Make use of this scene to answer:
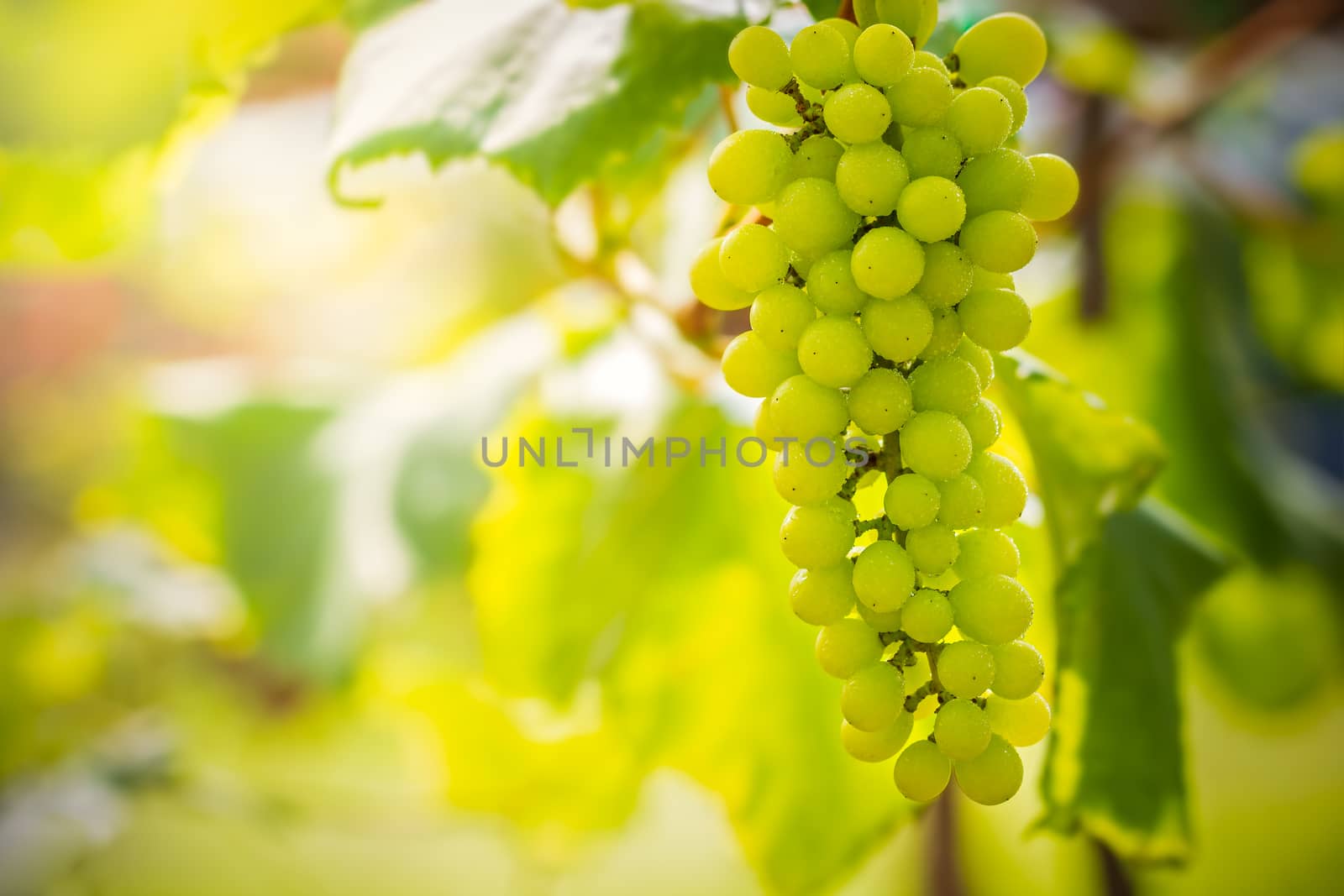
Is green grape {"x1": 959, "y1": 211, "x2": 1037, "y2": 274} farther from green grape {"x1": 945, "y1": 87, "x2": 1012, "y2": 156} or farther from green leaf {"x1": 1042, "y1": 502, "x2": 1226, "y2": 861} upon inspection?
green leaf {"x1": 1042, "y1": 502, "x2": 1226, "y2": 861}

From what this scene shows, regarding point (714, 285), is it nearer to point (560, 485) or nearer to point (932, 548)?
point (932, 548)

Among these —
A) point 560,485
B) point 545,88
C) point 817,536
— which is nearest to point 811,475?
point 817,536

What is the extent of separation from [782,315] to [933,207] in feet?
0.11

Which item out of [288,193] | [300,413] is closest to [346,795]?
[300,413]

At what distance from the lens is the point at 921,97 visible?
18cm

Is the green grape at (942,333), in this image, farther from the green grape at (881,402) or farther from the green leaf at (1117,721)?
the green leaf at (1117,721)

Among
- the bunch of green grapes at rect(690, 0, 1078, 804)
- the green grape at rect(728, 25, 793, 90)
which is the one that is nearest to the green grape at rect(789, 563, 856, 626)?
the bunch of green grapes at rect(690, 0, 1078, 804)

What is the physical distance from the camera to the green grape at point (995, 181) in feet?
0.59

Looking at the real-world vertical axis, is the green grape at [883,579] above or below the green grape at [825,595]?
above

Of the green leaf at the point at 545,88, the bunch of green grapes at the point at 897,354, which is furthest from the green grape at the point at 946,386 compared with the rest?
the green leaf at the point at 545,88

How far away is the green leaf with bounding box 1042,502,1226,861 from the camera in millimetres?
281

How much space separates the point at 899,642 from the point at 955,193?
0.09 meters

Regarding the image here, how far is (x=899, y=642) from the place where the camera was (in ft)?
0.61

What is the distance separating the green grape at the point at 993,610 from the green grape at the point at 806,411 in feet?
0.14
